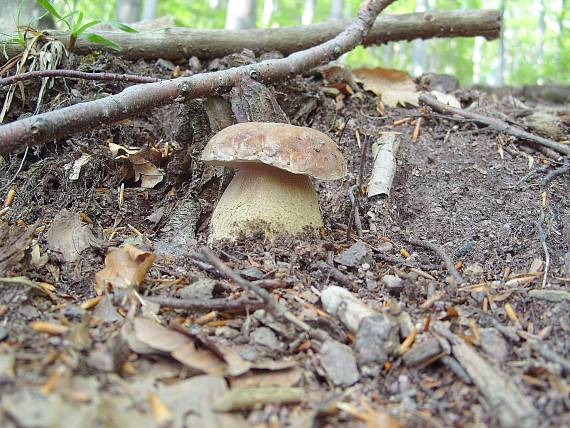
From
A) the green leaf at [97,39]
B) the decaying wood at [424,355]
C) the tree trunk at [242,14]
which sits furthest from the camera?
the tree trunk at [242,14]

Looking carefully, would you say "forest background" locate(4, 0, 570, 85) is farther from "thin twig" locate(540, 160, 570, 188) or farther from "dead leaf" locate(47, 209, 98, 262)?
"thin twig" locate(540, 160, 570, 188)

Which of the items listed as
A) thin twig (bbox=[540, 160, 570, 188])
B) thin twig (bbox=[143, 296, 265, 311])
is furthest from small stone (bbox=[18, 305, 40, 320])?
thin twig (bbox=[540, 160, 570, 188])

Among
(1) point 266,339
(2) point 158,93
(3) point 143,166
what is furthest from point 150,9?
(1) point 266,339

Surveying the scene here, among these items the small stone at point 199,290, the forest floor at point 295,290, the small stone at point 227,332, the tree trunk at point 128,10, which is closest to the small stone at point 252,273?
the forest floor at point 295,290

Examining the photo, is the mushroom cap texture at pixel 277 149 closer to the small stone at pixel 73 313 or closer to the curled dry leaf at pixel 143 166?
the curled dry leaf at pixel 143 166

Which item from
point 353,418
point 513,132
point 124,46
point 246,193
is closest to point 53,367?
point 353,418

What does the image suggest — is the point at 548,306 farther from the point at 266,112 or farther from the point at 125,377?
the point at 266,112

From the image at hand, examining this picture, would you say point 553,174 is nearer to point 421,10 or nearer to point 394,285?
point 394,285
